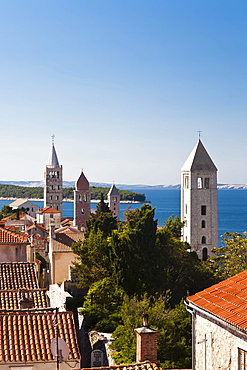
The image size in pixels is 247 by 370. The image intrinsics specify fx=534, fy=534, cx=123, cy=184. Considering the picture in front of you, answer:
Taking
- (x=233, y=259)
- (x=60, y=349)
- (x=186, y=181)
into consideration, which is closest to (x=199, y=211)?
(x=186, y=181)

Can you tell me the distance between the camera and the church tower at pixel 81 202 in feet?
332

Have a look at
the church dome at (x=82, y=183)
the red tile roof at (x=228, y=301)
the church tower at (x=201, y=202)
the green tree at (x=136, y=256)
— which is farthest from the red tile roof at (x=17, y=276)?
the church dome at (x=82, y=183)

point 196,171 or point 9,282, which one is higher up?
point 196,171

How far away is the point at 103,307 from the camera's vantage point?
26.0 m

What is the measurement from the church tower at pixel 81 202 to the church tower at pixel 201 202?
40489 mm

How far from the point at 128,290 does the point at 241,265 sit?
8778 millimetres

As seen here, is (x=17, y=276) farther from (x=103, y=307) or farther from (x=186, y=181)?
(x=186, y=181)

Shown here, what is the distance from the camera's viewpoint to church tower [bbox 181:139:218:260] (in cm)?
6200

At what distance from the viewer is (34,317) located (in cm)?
1174

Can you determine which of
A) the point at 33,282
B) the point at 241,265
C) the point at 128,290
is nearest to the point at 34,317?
the point at 33,282

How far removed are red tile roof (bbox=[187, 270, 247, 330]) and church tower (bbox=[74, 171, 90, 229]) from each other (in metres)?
91.2

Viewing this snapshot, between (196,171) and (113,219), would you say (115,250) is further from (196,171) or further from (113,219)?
(196,171)

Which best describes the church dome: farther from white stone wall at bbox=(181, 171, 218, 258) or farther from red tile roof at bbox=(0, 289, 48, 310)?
red tile roof at bbox=(0, 289, 48, 310)

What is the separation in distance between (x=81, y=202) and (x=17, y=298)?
8707cm
